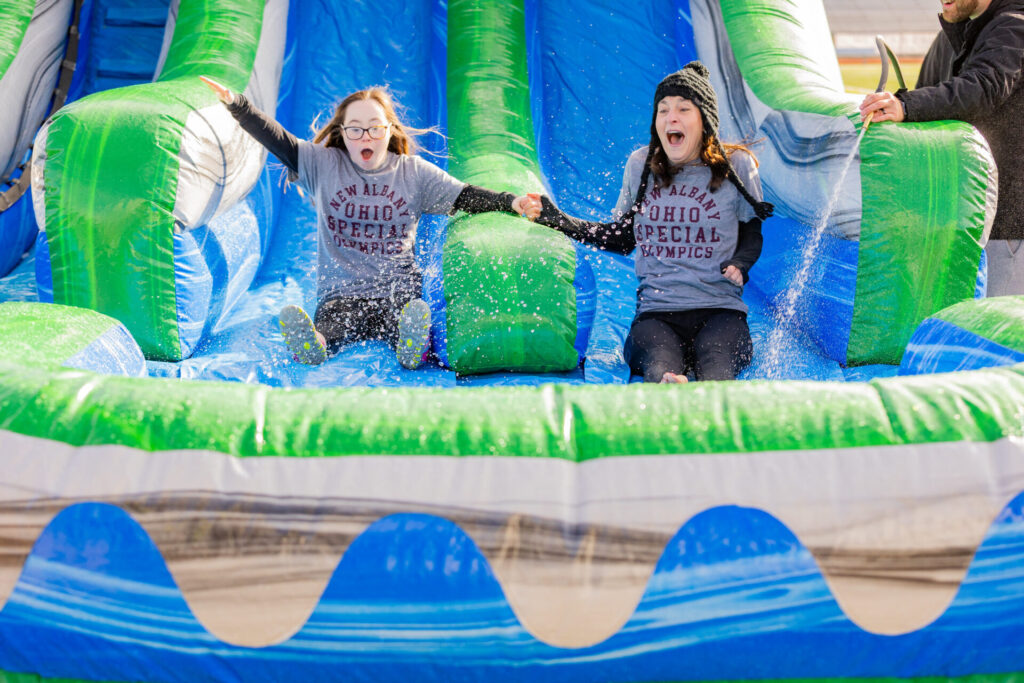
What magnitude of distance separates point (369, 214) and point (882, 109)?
108cm

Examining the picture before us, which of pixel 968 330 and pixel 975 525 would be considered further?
pixel 968 330

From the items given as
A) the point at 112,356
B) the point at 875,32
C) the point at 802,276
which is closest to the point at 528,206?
the point at 802,276

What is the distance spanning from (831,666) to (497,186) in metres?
1.42

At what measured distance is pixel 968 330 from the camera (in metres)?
1.52

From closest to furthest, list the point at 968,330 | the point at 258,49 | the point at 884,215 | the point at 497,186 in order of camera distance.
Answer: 1. the point at 968,330
2. the point at 884,215
3. the point at 497,186
4. the point at 258,49

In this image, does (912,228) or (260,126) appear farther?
(260,126)

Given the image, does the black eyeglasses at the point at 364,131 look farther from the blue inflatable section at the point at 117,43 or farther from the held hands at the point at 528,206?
the blue inflatable section at the point at 117,43

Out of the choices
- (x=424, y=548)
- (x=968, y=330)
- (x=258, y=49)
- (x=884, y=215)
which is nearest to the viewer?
(x=424, y=548)

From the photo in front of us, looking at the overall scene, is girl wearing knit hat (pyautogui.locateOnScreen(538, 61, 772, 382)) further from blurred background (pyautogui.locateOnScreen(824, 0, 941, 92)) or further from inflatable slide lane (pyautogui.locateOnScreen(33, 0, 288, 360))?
blurred background (pyautogui.locateOnScreen(824, 0, 941, 92))

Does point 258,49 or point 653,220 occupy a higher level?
point 258,49

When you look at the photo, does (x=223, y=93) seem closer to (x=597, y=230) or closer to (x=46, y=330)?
(x=46, y=330)

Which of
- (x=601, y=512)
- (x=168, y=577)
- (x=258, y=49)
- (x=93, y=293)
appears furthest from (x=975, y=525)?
(x=258, y=49)

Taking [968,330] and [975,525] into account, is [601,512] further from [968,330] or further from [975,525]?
[968,330]

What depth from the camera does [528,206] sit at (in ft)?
6.86
